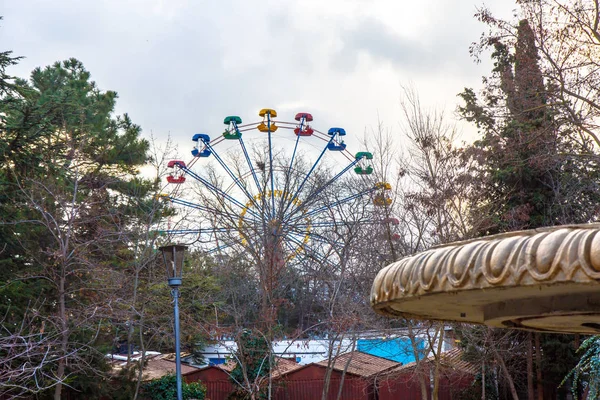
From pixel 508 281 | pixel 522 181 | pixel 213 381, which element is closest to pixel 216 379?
pixel 213 381

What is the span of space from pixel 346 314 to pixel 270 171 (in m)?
5.43

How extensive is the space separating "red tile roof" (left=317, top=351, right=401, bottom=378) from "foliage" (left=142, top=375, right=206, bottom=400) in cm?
447

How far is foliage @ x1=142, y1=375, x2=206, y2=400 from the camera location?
21.3m

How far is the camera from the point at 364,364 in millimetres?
24422

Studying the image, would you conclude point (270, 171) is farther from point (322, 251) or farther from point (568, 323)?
point (568, 323)

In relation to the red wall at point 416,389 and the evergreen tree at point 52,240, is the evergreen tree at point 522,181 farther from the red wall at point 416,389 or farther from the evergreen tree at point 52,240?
the evergreen tree at point 52,240

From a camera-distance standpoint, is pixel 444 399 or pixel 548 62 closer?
pixel 548 62

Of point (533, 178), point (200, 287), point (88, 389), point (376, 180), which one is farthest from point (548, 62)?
point (88, 389)

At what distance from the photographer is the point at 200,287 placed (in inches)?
825

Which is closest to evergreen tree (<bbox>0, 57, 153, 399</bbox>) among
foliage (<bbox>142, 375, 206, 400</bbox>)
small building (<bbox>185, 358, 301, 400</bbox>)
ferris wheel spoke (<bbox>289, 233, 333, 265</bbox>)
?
foliage (<bbox>142, 375, 206, 400</bbox>)

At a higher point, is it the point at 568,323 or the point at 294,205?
the point at 294,205

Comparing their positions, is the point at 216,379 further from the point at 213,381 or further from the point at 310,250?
the point at 310,250

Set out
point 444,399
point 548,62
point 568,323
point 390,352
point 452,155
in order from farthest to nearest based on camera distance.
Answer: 1. point 390,352
2. point 444,399
3. point 452,155
4. point 548,62
5. point 568,323

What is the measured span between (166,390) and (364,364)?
6734 millimetres
